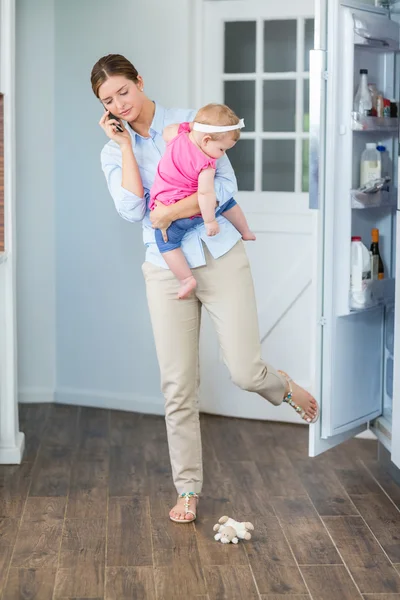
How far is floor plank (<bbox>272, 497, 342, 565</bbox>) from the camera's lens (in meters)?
2.89

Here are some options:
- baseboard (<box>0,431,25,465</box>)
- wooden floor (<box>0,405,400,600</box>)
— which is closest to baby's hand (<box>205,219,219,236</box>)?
wooden floor (<box>0,405,400,600</box>)

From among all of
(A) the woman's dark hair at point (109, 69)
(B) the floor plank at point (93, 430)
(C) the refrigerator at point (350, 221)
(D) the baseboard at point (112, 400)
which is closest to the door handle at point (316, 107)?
(C) the refrigerator at point (350, 221)

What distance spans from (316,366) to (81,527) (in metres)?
1.01

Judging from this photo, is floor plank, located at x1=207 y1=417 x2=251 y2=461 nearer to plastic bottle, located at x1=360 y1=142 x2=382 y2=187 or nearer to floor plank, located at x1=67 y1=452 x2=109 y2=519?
floor plank, located at x1=67 y1=452 x2=109 y2=519

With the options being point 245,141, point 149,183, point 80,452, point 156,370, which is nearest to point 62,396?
point 156,370

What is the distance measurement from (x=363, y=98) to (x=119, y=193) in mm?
1034

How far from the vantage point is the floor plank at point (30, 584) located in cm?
262

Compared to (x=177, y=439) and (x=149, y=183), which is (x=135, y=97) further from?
(x=177, y=439)

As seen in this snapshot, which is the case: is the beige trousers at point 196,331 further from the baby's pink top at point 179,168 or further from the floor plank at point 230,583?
the floor plank at point 230,583

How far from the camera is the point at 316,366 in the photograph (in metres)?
3.44

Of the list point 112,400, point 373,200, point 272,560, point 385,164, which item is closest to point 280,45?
point 385,164

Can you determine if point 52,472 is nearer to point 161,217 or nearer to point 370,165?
point 161,217

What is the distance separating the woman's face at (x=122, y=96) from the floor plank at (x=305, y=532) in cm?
143

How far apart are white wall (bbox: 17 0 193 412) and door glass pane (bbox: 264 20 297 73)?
379 mm
